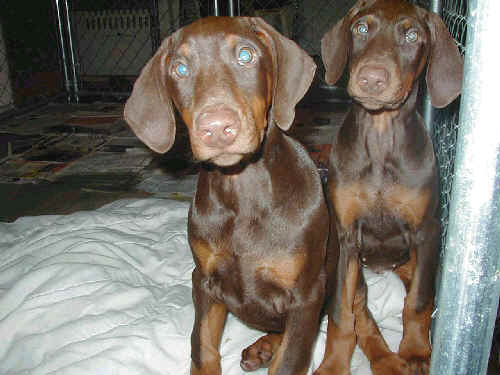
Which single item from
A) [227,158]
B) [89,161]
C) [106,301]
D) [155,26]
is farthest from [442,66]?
[155,26]

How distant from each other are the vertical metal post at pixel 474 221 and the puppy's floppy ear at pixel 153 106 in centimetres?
133

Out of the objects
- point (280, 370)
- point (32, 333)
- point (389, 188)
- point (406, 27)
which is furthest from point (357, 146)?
point (32, 333)

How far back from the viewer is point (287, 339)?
203cm

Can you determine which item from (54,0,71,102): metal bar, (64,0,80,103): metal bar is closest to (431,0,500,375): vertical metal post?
(64,0,80,103): metal bar

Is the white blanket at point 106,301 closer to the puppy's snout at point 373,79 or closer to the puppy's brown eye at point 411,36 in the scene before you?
the puppy's snout at point 373,79

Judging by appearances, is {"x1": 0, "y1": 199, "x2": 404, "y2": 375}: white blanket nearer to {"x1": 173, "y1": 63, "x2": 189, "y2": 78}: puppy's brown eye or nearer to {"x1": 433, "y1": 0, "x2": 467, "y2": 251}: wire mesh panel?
{"x1": 433, "y1": 0, "x2": 467, "y2": 251}: wire mesh panel

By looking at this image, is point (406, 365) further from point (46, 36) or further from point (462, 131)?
point (46, 36)

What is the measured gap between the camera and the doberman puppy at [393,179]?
91.1 inches

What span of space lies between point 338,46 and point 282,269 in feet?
4.12

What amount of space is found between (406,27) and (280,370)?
1.59 m

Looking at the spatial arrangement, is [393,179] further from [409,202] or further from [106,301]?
[106,301]

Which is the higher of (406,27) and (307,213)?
(406,27)

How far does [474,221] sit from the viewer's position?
959mm

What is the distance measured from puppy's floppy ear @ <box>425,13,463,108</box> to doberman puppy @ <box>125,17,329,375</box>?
715 mm
